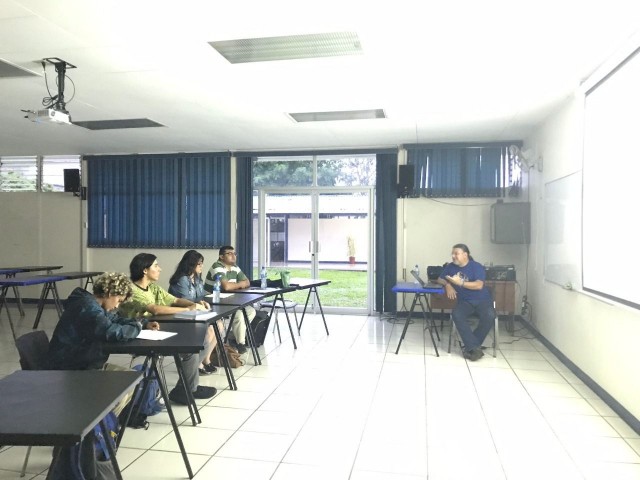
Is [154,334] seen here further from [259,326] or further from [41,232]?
[41,232]

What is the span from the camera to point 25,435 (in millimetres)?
1442

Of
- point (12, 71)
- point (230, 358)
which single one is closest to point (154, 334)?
point (230, 358)

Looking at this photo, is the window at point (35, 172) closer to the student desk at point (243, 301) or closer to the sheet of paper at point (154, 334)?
the student desk at point (243, 301)

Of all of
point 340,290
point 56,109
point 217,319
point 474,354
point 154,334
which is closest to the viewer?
point 154,334

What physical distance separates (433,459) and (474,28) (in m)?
2.81

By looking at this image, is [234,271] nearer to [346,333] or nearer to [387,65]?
[346,333]

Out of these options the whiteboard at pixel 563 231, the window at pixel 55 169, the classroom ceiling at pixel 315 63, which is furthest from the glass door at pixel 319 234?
the window at pixel 55 169

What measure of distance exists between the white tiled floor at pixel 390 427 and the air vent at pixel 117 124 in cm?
308

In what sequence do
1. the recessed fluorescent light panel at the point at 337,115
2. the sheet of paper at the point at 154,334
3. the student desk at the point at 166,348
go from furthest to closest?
1. the recessed fluorescent light panel at the point at 337,115
2. the sheet of paper at the point at 154,334
3. the student desk at the point at 166,348

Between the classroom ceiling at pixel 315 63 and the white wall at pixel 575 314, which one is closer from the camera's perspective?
the classroom ceiling at pixel 315 63

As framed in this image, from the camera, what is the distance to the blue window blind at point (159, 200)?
26.6 feet

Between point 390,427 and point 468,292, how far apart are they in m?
2.61

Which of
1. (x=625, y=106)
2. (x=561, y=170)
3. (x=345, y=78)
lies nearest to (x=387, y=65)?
(x=345, y=78)

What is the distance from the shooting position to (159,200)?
27.3ft
